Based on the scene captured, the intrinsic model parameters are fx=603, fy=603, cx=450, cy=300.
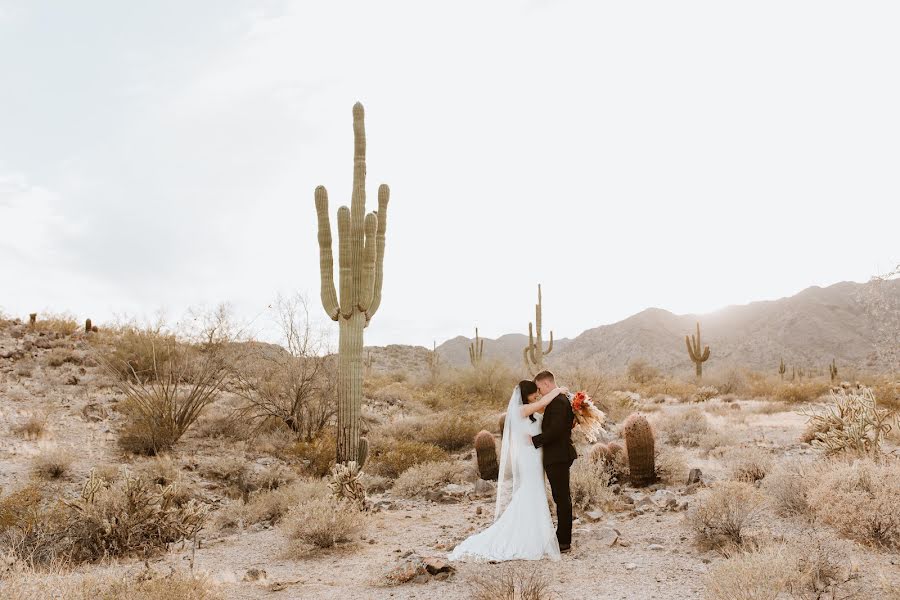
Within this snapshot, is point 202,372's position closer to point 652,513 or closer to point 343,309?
point 343,309

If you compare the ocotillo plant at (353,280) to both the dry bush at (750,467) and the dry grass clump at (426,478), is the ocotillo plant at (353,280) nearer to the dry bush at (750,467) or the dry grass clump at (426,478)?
the dry grass clump at (426,478)

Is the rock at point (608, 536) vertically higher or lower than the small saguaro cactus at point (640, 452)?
lower

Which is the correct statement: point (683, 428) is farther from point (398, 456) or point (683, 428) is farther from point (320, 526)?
point (320, 526)

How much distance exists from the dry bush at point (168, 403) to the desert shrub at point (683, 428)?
10138 millimetres

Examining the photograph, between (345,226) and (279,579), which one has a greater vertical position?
(345,226)

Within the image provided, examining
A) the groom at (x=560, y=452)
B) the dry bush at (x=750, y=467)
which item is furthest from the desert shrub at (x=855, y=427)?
the groom at (x=560, y=452)

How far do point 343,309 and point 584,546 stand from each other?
5.54m

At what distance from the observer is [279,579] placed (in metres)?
6.14

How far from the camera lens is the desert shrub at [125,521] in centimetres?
696

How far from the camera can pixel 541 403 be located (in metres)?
6.47

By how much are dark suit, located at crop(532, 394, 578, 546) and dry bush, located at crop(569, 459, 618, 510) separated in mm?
1729

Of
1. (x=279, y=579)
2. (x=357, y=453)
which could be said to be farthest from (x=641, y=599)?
(x=357, y=453)

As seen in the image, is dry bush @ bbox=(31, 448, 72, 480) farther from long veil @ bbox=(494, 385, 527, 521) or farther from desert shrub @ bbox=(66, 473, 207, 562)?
long veil @ bbox=(494, 385, 527, 521)

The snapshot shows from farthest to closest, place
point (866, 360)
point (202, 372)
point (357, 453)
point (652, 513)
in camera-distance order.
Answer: point (866, 360) < point (202, 372) < point (357, 453) < point (652, 513)
